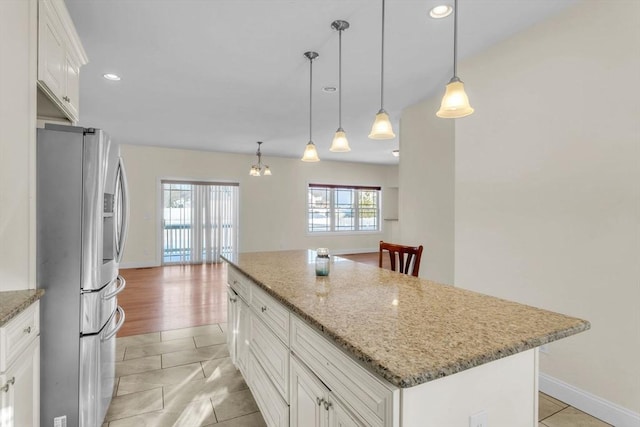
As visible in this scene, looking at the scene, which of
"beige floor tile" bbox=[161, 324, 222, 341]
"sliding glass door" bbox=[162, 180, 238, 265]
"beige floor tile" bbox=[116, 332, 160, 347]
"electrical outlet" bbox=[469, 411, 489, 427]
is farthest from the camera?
"sliding glass door" bbox=[162, 180, 238, 265]

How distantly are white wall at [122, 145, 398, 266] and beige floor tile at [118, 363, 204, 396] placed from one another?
4678 millimetres

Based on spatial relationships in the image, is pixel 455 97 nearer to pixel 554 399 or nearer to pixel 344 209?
pixel 554 399

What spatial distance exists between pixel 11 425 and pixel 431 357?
158 centimetres

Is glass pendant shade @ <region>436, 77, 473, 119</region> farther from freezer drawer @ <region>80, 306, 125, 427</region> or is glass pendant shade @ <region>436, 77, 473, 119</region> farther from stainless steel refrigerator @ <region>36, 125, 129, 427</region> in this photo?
freezer drawer @ <region>80, 306, 125, 427</region>

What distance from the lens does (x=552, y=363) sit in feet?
7.28

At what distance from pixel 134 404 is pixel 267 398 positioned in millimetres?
1102

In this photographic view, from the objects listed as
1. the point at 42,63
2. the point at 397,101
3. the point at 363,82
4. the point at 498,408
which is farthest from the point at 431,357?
the point at 397,101

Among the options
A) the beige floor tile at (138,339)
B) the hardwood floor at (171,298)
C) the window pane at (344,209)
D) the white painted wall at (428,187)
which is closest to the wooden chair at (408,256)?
the white painted wall at (428,187)

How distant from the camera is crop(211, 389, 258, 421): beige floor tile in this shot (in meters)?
2.01

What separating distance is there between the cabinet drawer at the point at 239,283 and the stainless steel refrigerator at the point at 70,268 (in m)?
0.80

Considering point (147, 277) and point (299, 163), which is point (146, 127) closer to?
point (147, 277)

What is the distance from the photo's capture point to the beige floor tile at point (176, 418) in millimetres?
1917

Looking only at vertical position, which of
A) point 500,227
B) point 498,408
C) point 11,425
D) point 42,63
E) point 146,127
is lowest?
point 11,425

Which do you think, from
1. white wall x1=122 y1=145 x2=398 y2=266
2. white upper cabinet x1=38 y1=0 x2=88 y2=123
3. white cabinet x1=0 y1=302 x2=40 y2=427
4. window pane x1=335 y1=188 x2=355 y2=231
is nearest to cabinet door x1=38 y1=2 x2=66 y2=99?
white upper cabinet x1=38 y1=0 x2=88 y2=123
